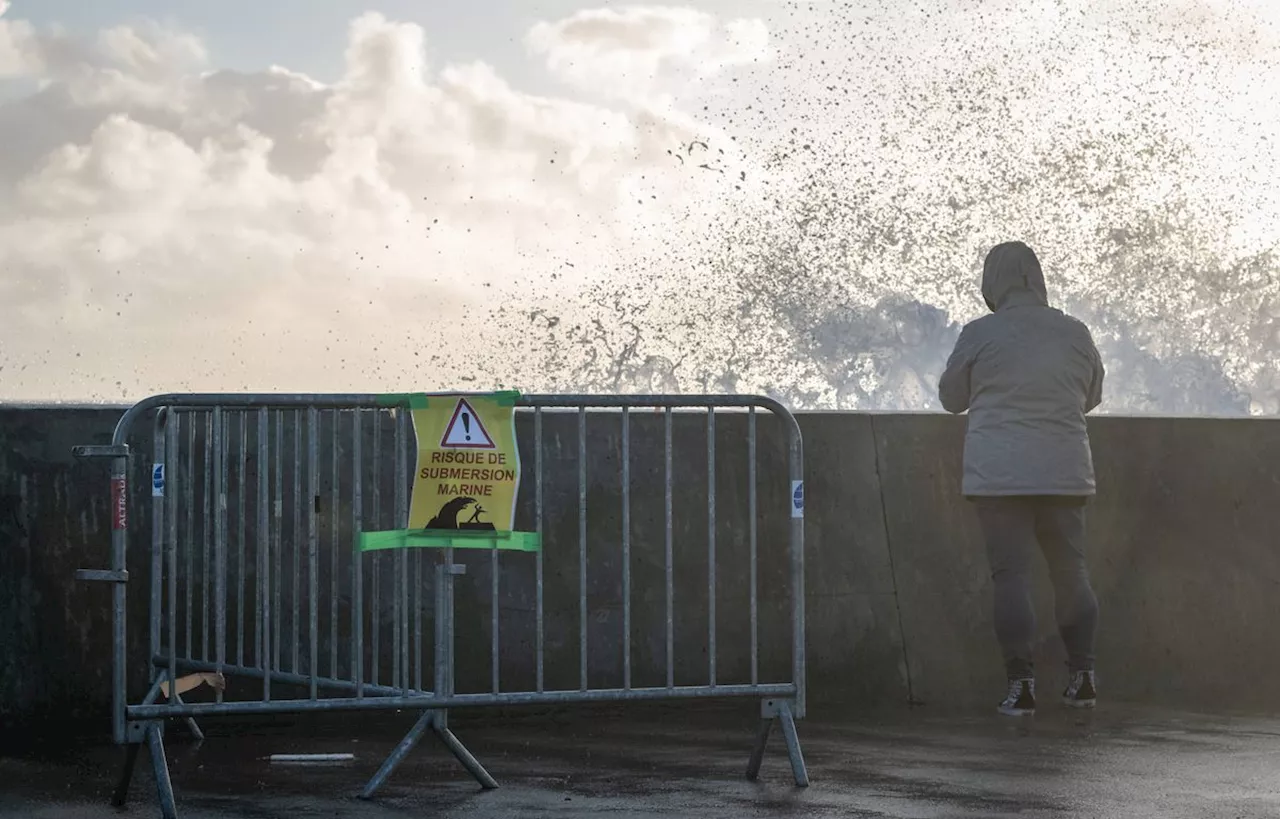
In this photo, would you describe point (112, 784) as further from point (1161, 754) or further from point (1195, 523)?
point (1195, 523)

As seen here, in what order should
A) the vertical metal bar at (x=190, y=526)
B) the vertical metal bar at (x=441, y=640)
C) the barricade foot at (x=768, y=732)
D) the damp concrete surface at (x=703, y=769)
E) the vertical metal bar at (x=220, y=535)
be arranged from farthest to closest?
the vertical metal bar at (x=190, y=526)
the vertical metal bar at (x=220, y=535)
the barricade foot at (x=768, y=732)
the vertical metal bar at (x=441, y=640)
the damp concrete surface at (x=703, y=769)

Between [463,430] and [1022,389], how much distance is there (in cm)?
332

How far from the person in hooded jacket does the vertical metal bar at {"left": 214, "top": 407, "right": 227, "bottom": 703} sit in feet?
11.9

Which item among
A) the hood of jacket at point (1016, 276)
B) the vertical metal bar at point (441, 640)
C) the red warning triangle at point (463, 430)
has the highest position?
the hood of jacket at point (1016, 276)

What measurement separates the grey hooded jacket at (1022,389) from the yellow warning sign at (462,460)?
3037mm

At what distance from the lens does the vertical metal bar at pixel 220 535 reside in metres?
6.84

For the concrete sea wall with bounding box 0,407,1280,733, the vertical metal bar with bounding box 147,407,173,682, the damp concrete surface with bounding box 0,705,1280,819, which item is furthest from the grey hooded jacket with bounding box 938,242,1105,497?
the vertical metal bar with bounding box 147,407,173,682

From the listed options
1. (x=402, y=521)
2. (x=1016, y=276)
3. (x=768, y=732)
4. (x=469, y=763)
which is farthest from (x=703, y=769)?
(x=1016, y=276)

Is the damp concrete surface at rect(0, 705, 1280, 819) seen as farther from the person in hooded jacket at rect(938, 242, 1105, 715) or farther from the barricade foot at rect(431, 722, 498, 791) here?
the person in hooded jacket at rect(938, 242, 1105, 715)

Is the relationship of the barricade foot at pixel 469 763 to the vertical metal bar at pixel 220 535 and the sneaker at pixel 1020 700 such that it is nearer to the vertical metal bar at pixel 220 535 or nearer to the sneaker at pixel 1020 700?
the vertical metal bar at pixel 220 535

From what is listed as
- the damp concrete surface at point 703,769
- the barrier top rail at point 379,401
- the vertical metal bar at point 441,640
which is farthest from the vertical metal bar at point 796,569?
the vertical metal bar at point 441,640

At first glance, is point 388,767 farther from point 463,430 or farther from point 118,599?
point 463,430

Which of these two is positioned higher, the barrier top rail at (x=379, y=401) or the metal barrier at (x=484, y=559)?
the barrier top rail at (x=379, y=401)

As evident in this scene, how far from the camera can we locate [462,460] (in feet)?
A: 21.1
